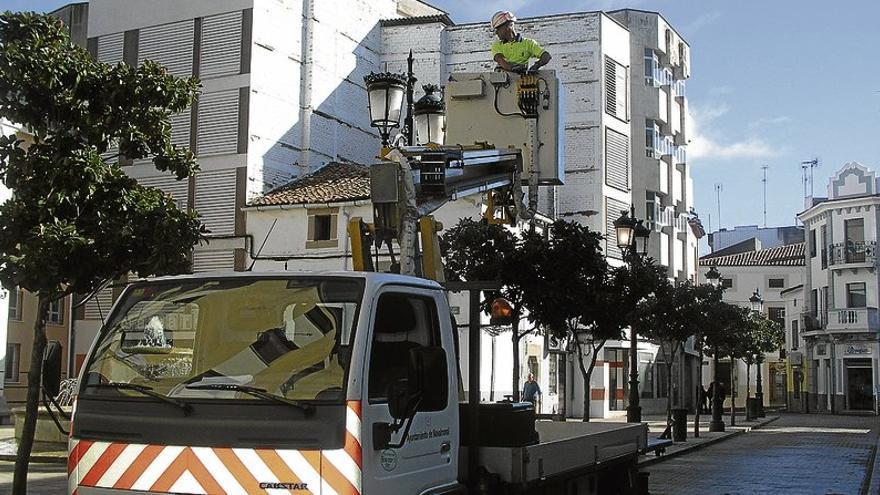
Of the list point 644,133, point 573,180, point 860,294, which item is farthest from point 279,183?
point 860,294

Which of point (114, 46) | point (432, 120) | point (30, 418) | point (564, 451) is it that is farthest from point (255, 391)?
point (114, 46)

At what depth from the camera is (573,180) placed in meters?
43.8

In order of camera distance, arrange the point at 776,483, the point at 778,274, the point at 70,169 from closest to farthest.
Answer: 1. the point at 70,169
2. the point at 776,483
3. the point at 778,274

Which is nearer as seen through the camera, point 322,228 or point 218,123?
point 322,228

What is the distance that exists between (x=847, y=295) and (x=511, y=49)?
56.2 meters

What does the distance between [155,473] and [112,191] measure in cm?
586

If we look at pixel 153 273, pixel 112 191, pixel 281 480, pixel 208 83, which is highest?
pixel 208 83

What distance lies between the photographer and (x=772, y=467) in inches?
875

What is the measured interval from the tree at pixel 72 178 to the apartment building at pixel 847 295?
186 ft

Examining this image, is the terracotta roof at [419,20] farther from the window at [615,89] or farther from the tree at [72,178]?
the tree at [72,178]

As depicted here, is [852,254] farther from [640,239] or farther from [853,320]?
[640,239]

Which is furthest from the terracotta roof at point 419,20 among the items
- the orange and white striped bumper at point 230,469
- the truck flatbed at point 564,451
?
the orange and white striped bumper at point 230,469

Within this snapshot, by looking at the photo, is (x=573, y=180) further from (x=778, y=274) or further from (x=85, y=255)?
(x=778, y=274)

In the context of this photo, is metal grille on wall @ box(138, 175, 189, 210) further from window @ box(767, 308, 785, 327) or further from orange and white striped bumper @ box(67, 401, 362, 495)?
window @ box(767, 308, 785, 327)
